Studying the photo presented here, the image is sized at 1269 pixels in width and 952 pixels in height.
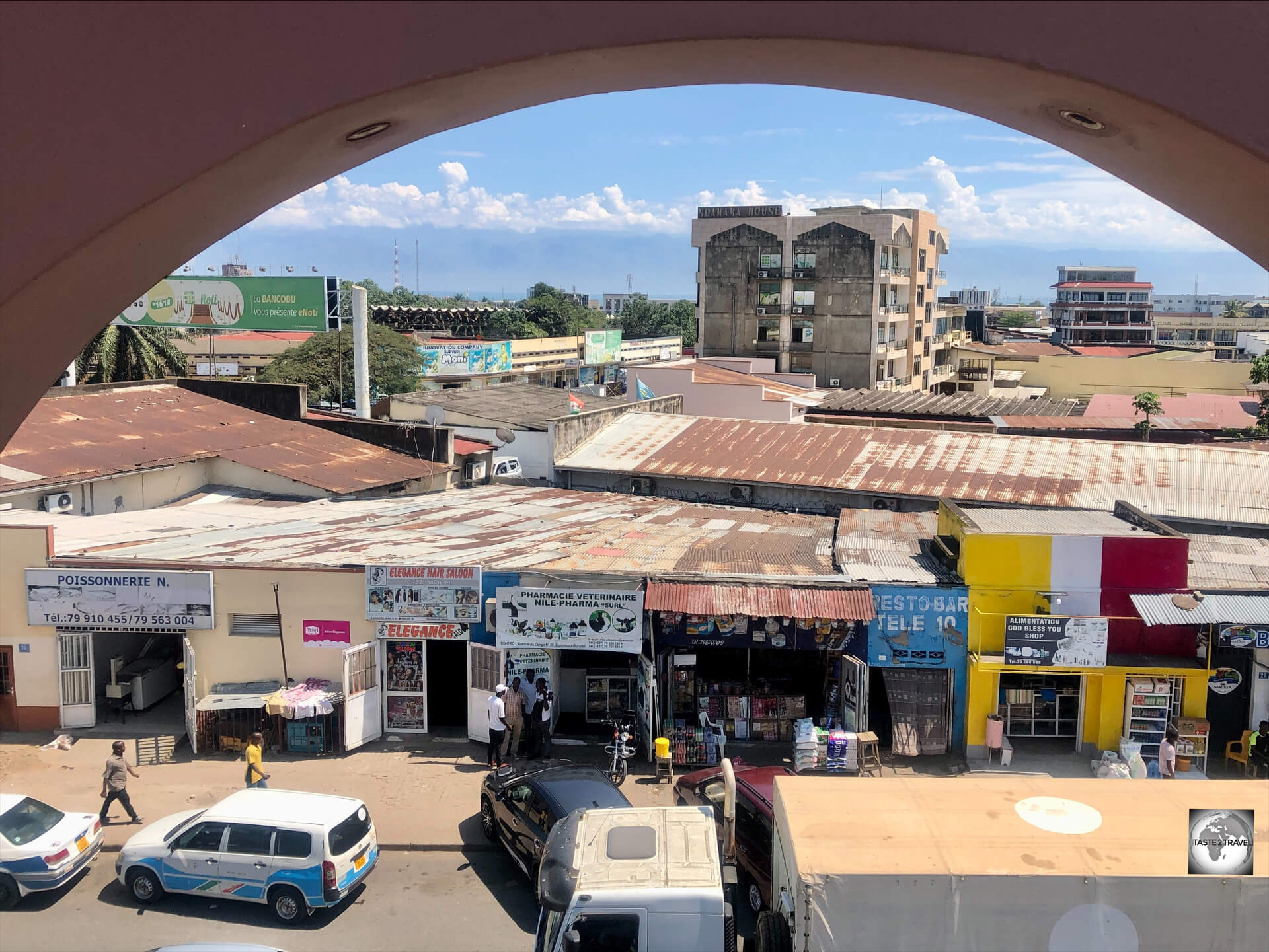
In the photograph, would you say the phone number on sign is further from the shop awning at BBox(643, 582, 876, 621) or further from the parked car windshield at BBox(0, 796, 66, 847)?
the shop awning at BBox(643, 582, 876, 621)

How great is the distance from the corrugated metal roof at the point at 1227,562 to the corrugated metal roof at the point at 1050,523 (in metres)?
0.97

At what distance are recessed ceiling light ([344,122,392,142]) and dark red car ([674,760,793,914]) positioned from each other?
8473mm

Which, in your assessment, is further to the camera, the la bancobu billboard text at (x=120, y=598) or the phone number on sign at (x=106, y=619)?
the phone number on sign at (x=106, y=619)

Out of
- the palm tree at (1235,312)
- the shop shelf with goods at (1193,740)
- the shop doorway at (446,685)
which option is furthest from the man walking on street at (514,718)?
the palm tree at (1235,312)

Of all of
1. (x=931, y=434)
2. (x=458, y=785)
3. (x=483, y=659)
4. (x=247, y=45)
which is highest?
(x=247, y=45)

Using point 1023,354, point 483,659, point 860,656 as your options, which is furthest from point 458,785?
point 1023,354

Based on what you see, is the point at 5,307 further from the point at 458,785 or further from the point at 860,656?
the point at 860,656

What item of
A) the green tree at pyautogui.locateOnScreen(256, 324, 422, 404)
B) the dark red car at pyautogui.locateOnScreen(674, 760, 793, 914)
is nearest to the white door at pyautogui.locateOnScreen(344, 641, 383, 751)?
the dark red car at pyautogui.locateOnScreen(674, 760, 793, 914)

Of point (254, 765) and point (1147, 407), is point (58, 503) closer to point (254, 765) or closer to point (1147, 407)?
point (254, 765)

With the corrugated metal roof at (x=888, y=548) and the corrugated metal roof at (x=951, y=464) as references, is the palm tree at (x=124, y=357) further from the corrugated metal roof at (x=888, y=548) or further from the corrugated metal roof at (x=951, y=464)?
the corrugated metal roof at (x=888, y=548)

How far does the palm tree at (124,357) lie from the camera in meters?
28.3

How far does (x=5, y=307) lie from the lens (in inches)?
73.1

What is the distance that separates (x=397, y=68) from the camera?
5.93 feet

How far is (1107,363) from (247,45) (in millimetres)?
55212
